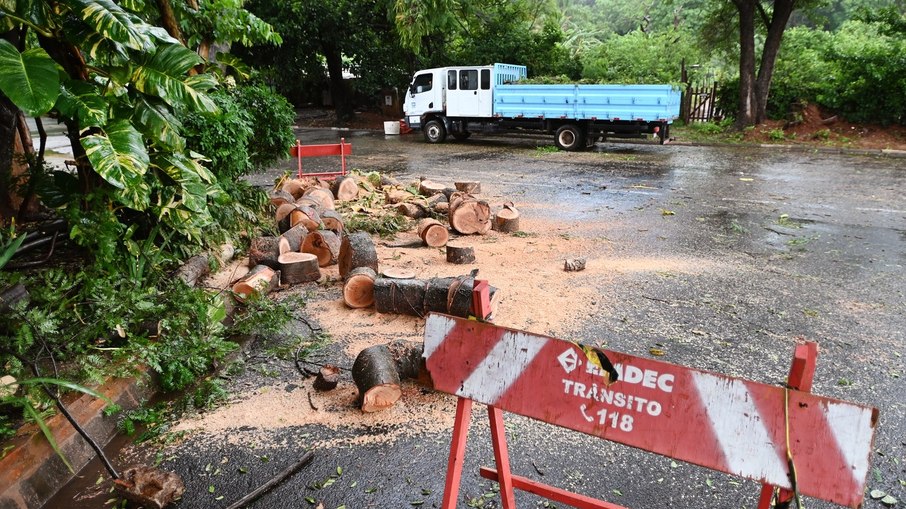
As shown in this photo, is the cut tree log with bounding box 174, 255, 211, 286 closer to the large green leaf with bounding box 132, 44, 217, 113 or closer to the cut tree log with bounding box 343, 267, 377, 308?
the cut tree log with bounding box 343, 267, 377, 308

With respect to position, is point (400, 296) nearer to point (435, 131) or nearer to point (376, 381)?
point (376, 381)

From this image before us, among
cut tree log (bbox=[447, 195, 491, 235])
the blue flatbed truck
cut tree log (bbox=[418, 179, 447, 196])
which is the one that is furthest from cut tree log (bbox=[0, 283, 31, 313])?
the blue flatbed truck

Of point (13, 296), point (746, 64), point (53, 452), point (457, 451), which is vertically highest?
point (746, 64)

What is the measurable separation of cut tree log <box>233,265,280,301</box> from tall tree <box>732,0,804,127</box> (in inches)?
668

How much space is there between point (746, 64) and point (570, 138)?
6157mm

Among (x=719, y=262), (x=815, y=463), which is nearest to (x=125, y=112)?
(x=815, y=463)

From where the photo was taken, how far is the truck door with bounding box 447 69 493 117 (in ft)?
58.1

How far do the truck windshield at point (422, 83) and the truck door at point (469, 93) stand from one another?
0.76 meters

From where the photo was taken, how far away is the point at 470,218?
7.60 metres

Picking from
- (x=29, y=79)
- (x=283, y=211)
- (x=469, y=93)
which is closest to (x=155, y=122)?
(x=29, y=79)

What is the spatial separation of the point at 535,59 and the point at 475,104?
5.23 m

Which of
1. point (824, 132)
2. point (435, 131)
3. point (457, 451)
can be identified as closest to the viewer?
point (457, 451)

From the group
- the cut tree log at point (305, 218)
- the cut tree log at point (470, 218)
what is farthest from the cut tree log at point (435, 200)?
the cut tree log at point (305, 218)

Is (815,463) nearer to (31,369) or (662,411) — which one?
(662,411)
